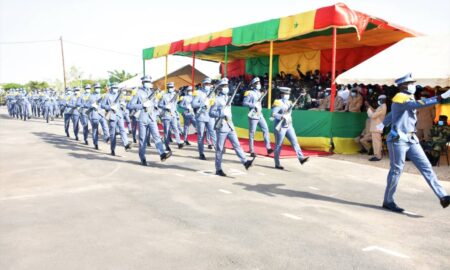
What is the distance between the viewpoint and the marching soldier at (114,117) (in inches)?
454

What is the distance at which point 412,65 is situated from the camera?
10930mm

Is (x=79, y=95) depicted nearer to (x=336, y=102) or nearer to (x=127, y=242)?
(x=336, y=102)

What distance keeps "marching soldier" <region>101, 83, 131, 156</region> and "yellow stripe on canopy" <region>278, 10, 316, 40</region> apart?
5.54 m

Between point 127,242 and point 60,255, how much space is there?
719 mm

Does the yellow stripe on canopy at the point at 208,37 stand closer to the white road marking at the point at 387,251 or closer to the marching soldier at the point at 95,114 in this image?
the marching soldier at the point at 95,114

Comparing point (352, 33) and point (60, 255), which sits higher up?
point (352, 33)

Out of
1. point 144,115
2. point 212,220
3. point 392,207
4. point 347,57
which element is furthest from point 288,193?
point 347,57

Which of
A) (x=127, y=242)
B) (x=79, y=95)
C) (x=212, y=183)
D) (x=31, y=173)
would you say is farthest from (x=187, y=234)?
(x=79, y=95)

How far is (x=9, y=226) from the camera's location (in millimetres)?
5172

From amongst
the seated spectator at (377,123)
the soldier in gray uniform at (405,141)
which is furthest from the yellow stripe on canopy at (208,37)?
the soldier in gray uniform at (405,141)

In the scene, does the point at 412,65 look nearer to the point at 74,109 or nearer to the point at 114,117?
the point at 114,117

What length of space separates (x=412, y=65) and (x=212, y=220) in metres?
8.17

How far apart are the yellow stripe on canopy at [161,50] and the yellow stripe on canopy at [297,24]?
29.4 feet

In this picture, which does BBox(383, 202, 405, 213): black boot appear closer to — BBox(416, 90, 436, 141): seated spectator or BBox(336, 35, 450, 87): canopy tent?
BBox(336, 35, 450, 87): canopy tent
